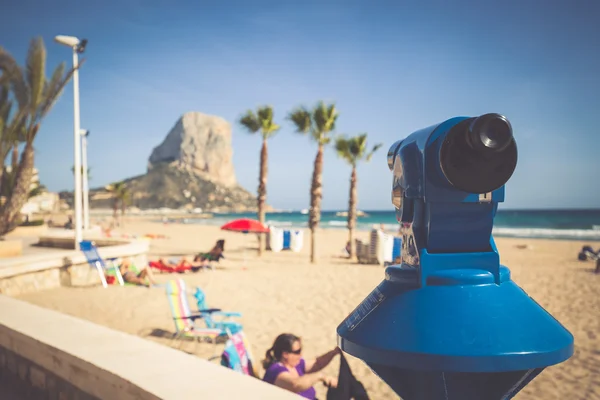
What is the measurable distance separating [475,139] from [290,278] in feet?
35.5

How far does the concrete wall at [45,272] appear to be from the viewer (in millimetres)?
7391

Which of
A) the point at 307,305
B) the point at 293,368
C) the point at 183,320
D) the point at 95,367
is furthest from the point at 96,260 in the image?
the point at 95,367

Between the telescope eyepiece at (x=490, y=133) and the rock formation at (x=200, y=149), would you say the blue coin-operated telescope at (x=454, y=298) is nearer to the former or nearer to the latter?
the telescope eyepiece at (x=490, y=133)

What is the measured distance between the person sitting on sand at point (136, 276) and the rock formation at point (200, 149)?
135 m

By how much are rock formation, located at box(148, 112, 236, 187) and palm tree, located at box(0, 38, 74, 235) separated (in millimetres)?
133222

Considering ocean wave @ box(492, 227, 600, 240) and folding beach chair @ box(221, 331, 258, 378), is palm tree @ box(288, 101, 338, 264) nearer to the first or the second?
folding beach chair @ box(221, 331, 258, 378)

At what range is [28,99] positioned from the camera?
444 inches

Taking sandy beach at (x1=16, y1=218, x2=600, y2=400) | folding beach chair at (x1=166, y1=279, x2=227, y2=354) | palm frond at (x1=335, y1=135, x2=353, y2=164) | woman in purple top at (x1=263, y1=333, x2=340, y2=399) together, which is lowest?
sandy beach at (x1=16, y1=218, x2=600, y2=400)

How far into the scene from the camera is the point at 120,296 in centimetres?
827

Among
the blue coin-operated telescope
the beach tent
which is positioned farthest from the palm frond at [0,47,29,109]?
the blue coin-operated telescope

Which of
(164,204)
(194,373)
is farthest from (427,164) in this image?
(164,204)

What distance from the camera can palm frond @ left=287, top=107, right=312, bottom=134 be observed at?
16.2 m

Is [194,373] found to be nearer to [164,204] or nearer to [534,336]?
[534,336]

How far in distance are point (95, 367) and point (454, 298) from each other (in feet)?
6.58
